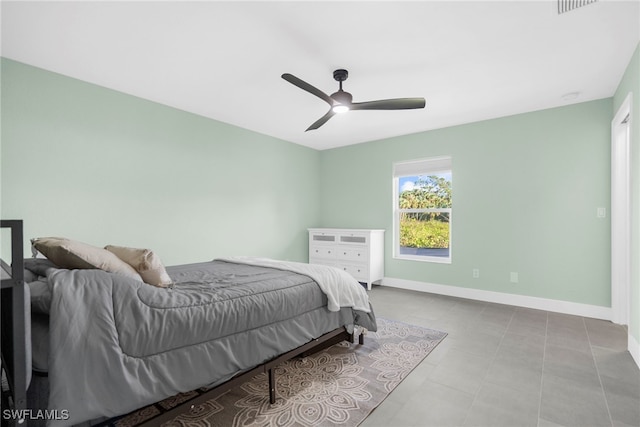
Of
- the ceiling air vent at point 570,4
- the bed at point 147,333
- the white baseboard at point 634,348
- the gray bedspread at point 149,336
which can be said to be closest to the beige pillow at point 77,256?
the bed at point 147,333

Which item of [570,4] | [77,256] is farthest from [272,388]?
[570,4]

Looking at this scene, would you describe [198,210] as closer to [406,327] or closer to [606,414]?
[406,327]

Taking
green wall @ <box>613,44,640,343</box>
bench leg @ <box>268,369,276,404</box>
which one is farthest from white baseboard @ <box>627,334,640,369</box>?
bench leg @ <box>268,369,276,404</box>

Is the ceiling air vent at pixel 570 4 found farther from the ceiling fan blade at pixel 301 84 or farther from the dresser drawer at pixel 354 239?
the dresser drawer at pixel 354 239

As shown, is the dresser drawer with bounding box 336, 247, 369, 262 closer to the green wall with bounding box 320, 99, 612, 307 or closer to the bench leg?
the green wall with bounding box 320, 99, 612, 307

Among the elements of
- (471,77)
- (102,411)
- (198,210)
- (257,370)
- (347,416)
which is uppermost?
(471,77)

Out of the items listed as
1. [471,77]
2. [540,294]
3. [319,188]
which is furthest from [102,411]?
[319,188]

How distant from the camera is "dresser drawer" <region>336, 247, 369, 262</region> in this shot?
4.84 m

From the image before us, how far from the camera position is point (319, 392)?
198 centimetres

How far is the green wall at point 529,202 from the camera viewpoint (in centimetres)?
350

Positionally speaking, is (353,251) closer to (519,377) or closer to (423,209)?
(423,209)

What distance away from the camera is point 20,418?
1.00m

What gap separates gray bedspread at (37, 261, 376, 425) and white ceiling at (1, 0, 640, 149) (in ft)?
5.96

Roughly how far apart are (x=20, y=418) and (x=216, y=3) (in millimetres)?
2257
